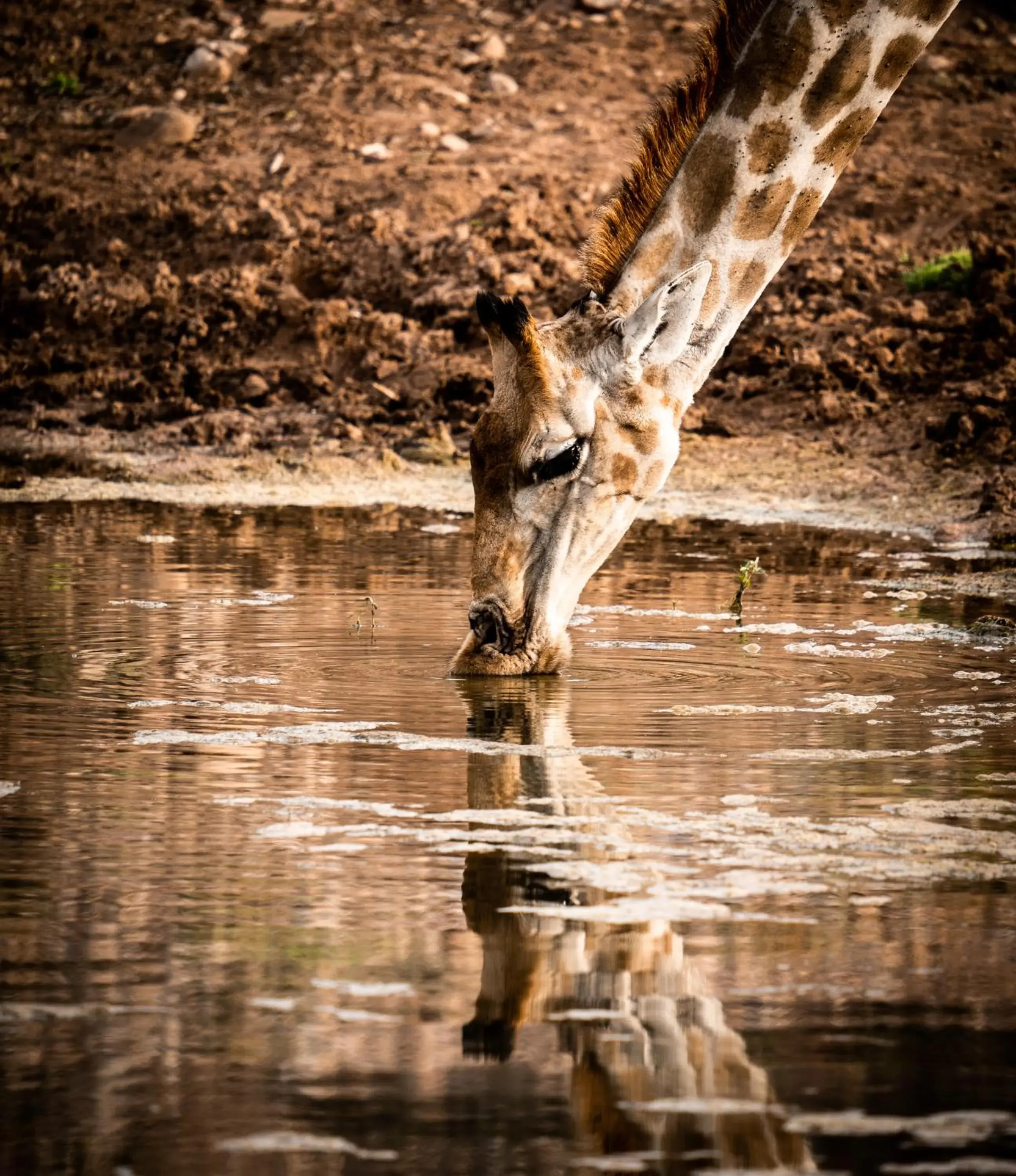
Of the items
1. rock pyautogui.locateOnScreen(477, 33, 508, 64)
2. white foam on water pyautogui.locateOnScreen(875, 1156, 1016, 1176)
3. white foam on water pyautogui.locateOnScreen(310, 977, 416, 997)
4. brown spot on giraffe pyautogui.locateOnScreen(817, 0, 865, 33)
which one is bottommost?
white foam on water pyautogui.locateOnScreen(875, 1156, 1016, 1176)

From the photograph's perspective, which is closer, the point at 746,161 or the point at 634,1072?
the point at 634,1072

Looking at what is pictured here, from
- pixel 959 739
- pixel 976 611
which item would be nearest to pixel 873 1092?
pixel 959 739

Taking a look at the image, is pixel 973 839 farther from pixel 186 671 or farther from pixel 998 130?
pixel 998 130

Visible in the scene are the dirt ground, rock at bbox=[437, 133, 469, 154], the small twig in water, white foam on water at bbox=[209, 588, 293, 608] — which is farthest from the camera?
rock at bbox=[437, 133, 469, 154]

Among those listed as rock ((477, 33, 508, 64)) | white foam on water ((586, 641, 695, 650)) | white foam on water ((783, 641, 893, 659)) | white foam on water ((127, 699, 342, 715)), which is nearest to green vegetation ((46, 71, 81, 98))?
rock ((477, 33, 508, 64))

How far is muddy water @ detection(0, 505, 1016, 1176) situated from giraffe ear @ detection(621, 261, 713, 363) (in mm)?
1049

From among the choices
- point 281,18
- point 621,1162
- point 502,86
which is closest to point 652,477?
point 621,1162

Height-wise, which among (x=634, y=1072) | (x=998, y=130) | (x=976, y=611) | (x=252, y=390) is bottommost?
(x=634, y=1072)

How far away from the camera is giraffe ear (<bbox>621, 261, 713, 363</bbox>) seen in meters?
7.39

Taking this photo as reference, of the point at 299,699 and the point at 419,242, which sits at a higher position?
the point at 419,242

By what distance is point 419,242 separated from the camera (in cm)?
1717

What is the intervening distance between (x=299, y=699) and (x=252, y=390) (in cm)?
930

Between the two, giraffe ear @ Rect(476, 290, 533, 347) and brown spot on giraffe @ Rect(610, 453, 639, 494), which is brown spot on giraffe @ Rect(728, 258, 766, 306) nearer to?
brown spot on giraffe @ Rect(610, 453, 639, 494)

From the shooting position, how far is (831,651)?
7.82 meters
